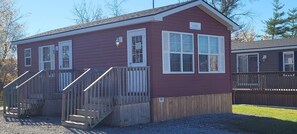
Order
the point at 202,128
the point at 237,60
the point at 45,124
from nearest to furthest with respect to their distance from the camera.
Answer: the point at 202,128 < the point at 45,124 < the point at 237,60

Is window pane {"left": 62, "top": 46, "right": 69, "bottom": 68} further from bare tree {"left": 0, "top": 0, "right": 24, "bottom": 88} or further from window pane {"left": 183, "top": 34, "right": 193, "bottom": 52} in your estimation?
bare tree {"left": 0, "top": 0, "right": 24, "bottom": 88}

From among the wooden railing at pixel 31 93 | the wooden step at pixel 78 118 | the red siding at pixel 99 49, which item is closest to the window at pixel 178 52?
the red siding at pixel 99 49

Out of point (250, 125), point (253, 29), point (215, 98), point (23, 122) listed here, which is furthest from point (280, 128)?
point (253, 29)

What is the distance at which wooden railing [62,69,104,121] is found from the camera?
38.2 ft

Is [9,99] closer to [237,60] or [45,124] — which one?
[45,124]

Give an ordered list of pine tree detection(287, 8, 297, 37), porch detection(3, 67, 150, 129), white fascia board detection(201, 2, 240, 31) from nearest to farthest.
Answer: porch detection(3, 67, 150, 129) < white fascia board detection(201, 2, 240, 31) < pine tree detection(287, 8, 297, 37)

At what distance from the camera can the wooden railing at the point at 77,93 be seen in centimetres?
1164

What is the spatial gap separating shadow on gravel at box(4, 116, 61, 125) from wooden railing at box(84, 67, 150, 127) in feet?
5.95

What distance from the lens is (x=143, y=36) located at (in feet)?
40.8

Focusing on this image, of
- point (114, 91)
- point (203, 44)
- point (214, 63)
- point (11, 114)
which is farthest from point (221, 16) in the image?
point (11, 114)

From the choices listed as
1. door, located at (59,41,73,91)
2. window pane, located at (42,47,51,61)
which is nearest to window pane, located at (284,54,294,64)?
door, located at (59,41,73,91)

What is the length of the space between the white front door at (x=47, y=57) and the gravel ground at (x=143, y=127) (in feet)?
13.3

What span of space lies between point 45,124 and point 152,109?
3.33 meters

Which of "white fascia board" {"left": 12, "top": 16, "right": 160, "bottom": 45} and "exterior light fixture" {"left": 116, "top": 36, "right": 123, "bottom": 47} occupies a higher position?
"white fascia board" {"left": 12, "top": 16, "right": 160, "bottom": 45}
